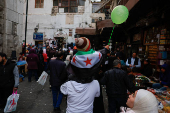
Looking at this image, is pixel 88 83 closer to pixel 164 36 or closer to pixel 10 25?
pixel 164 36

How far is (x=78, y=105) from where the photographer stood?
2145 mm

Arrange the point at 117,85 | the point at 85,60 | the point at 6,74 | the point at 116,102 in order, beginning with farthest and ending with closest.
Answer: the point at 6,74 < the point at 116,102 < the point at 117,85 < the point at 85,60

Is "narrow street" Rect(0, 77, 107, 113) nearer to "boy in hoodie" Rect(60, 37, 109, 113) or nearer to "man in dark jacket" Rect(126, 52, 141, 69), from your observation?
"man in dark jacket" Rect(126, 52, 141, 69)

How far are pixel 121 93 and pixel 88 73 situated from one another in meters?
1.66

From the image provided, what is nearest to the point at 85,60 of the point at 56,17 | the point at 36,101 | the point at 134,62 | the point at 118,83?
the point at 118,83

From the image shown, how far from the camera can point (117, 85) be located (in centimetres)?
339

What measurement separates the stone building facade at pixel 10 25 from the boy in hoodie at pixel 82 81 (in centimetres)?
651

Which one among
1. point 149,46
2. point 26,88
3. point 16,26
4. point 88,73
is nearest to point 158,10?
point 149,46

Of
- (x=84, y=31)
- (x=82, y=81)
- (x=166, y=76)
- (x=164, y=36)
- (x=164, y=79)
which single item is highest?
(x=84, y=31)

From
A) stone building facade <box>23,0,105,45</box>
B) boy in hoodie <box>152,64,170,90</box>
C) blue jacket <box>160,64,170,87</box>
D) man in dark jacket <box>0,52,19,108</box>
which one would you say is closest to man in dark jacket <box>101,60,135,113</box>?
boy in hoodie <box>152,64,170,90</box>

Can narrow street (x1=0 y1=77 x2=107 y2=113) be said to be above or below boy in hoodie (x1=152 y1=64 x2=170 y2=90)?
below

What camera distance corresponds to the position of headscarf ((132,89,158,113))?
143 cm

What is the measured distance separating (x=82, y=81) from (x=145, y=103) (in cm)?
→ 98

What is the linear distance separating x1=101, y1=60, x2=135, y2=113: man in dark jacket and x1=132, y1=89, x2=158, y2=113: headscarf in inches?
74.0
